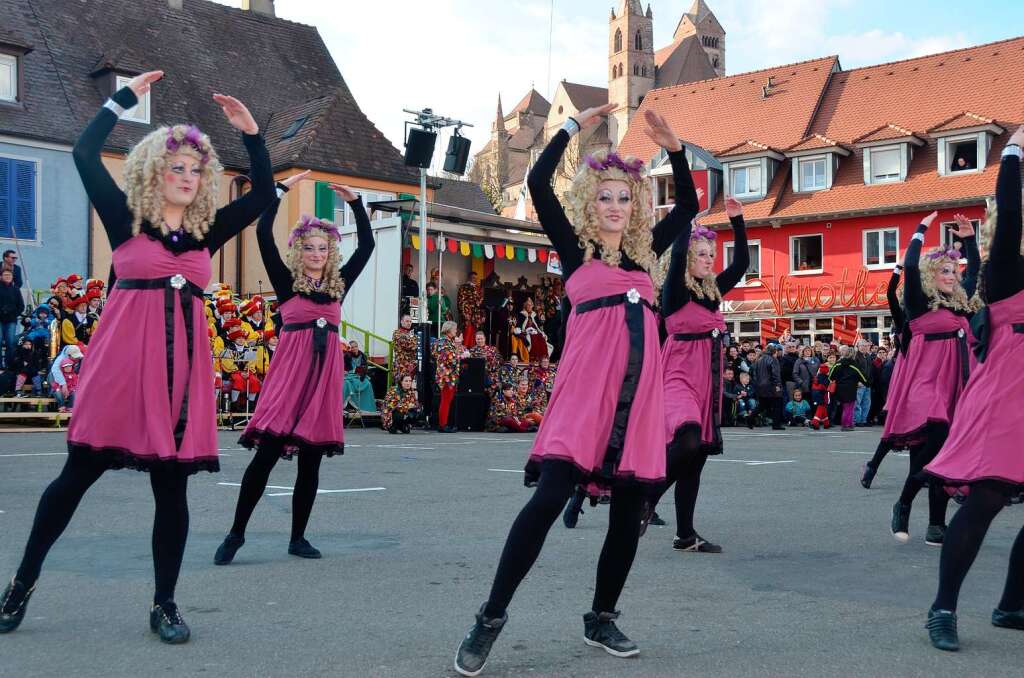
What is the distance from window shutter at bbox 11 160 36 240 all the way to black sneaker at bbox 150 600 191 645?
1053 inches

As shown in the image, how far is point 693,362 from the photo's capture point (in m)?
7.08

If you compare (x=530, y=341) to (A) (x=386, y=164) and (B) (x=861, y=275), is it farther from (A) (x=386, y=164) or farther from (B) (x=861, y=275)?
(B) (x=861, y=275)

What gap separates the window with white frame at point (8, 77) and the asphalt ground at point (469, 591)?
22.3 m

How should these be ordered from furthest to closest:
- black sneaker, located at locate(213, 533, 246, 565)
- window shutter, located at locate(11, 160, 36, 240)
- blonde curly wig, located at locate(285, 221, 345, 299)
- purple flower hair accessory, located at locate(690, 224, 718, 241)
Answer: window shutter, located at locate(11, 160, 36, 240)
purple flower hair accessory, located at locate(690, 224, 718, 241)
blonde curly wig, located at locate(285, 221, 345, 299)
black sneaker, located at locate(213, 533, 246, 565)

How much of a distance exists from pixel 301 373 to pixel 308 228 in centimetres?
94

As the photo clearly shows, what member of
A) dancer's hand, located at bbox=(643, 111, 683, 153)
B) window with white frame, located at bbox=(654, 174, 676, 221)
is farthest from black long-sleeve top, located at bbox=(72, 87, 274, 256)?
window with white frame, located at bbox=(654, 174, 676, 221)

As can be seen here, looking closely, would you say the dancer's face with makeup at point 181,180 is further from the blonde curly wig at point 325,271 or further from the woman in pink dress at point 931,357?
the woman in pink dress at point 931,357

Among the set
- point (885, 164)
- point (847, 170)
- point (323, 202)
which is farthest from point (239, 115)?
point (847, 170)

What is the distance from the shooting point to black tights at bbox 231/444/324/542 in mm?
6547

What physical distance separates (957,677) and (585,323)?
1.86 metres

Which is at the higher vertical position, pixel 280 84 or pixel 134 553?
pixel 280 84

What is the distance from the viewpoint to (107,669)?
4016 mm

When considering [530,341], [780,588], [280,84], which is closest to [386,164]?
[280,84]

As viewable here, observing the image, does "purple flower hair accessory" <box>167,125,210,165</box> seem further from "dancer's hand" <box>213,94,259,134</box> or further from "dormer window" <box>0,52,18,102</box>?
"dormer window" <box>0,52,18,102</box>
